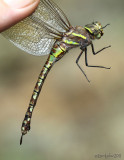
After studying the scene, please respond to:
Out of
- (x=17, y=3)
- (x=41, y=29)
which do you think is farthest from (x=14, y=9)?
(x=41, y=29)

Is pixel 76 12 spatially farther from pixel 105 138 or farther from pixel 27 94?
pixel 105 138

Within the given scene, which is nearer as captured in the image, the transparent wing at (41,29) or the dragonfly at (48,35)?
the dragonfly at (48,35)

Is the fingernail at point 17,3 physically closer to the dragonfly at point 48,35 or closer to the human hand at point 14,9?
the human hand at point 14,9

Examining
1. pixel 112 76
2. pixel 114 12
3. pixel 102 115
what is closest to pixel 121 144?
pixel 102 115

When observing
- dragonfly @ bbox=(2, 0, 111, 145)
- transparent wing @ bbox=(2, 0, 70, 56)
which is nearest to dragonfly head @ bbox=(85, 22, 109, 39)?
dragonfly @ bbox=(2, 0, 111, 145)

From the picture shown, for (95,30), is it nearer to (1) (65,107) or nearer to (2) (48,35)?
(2) (48,35)

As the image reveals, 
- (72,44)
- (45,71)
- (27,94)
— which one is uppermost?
(72,44)

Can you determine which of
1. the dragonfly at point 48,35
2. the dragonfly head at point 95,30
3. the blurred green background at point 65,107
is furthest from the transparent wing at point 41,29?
the blurred green background at point 65,107
